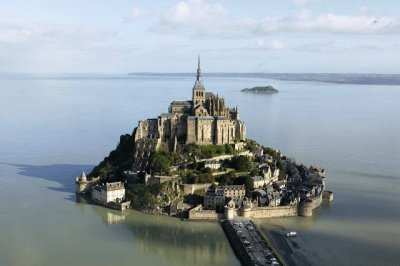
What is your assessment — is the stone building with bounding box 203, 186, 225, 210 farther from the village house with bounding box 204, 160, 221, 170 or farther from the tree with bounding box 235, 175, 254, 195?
the village house with bounding box 204, 160, 221, 170

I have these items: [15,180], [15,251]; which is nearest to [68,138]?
[15,180]

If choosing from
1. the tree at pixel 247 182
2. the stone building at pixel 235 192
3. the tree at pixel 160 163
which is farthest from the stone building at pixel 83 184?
the tree at pixel 247 182

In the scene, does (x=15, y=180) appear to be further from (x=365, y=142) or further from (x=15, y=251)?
(x=365, y=142)

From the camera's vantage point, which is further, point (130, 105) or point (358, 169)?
point (130, 105)

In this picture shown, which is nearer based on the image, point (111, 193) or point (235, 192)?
point (235, 192)

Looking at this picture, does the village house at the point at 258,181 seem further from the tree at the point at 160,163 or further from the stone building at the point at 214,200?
the tree at the point at 160,163

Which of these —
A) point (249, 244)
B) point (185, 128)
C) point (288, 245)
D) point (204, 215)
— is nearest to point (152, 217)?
point (204, 215)

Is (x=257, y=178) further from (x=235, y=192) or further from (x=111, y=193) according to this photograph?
(x=111, y=193)
